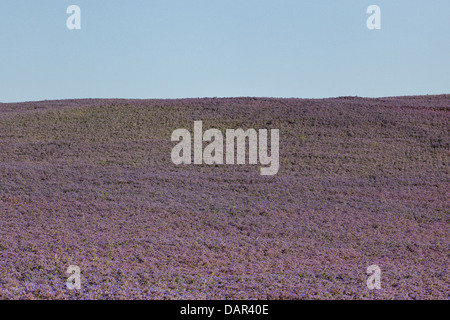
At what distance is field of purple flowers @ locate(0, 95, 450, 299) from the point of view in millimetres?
11000

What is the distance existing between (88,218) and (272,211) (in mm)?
6514

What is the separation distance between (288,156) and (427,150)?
824 centimetres

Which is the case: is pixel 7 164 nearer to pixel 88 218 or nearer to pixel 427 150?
pixel 88 218

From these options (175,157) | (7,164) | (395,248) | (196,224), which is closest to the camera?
(395,248)

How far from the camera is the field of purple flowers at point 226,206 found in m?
11.0

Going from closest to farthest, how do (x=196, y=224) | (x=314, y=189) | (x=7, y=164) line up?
(x=196, y=224) < (x=314, y=189) < (x=7, y=164)

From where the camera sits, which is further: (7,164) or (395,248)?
(7,164)

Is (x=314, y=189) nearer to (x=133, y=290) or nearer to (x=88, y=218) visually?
(x=88, y=218)

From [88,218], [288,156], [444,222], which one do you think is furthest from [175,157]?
[444,222]

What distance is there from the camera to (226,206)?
62.6 ft
